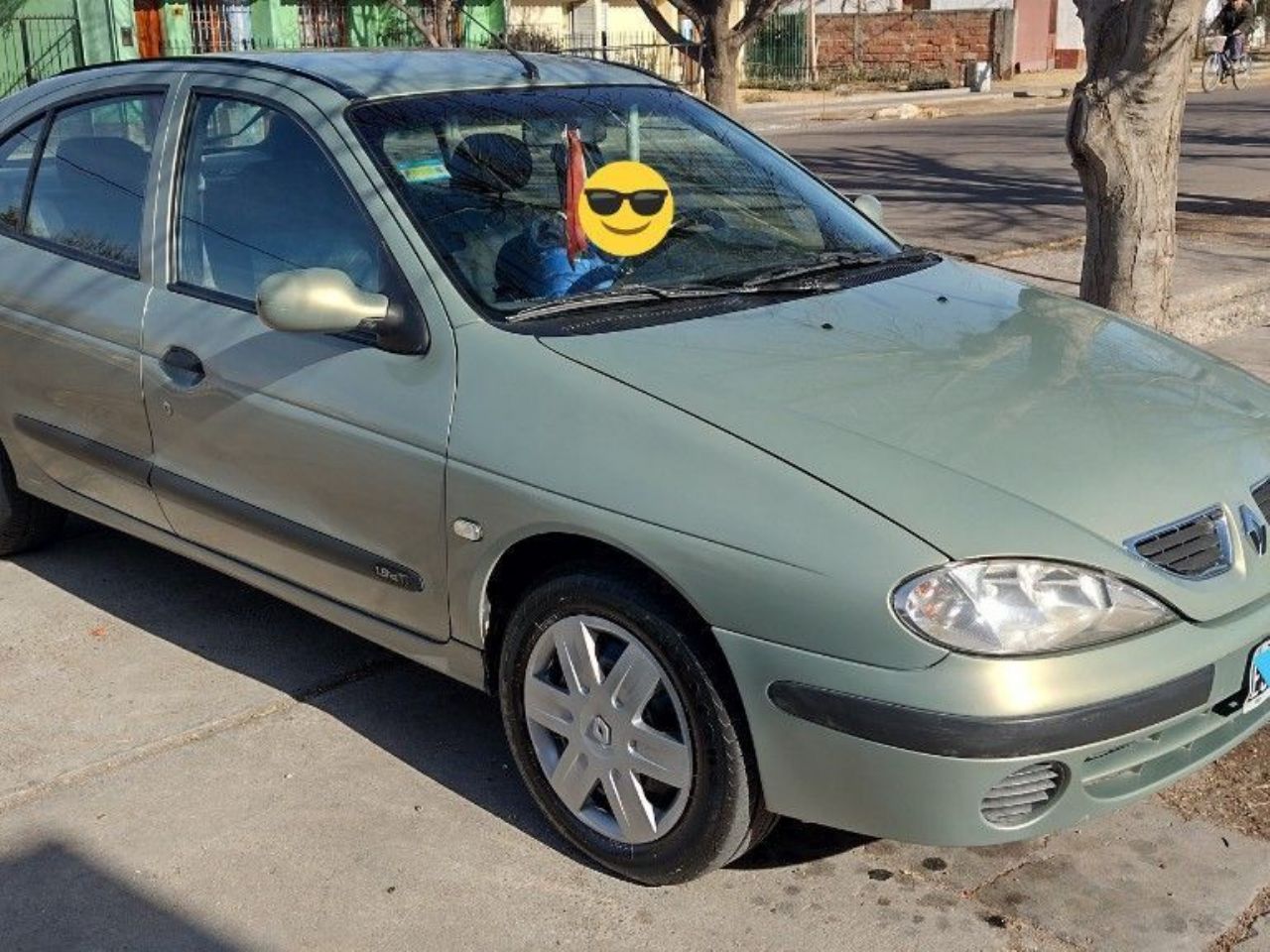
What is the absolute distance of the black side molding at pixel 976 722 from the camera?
2713 millimetres

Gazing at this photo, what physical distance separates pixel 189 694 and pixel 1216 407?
2813 millimetres

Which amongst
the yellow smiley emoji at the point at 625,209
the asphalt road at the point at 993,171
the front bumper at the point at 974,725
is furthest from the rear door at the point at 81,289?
the asphalt road at the point at 993,171

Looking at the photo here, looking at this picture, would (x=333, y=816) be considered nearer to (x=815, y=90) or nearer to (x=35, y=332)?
(x=35, y=332)

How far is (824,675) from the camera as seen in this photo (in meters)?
2.79

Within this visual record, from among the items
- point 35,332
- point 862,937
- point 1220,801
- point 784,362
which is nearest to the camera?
point 862,937

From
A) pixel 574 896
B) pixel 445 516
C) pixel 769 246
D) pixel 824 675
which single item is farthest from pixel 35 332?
pixel 824 675

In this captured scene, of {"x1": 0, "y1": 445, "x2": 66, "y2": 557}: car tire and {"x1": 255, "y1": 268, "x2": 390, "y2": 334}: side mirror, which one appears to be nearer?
{"x1": 255, "y1": 268, "x2": 390, "y2": 334}: side mirror

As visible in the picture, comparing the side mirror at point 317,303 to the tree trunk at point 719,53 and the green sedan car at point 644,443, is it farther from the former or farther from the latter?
the tree trunk at point 719,53

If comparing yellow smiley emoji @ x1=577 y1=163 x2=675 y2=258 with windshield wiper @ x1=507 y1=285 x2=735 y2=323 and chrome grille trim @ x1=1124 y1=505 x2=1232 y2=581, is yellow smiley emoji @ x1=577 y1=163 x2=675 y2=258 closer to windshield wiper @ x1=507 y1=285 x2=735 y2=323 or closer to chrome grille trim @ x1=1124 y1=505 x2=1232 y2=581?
windshield wiper @ x1=507 y1=285 x2=735 y2=323

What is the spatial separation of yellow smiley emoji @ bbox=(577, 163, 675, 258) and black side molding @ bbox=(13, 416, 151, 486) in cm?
148

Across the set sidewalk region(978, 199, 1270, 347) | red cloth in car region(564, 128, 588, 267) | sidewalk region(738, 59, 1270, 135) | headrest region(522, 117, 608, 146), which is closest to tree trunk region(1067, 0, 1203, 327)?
sidewalk region(978, 199, 1270, 347)

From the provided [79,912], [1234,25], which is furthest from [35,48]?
[1234,25]

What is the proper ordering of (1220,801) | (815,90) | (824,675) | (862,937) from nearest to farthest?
(824,675) → (862,937) → (1220,801) → (815,90)

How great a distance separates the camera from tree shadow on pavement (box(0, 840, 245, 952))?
10.3 feet
